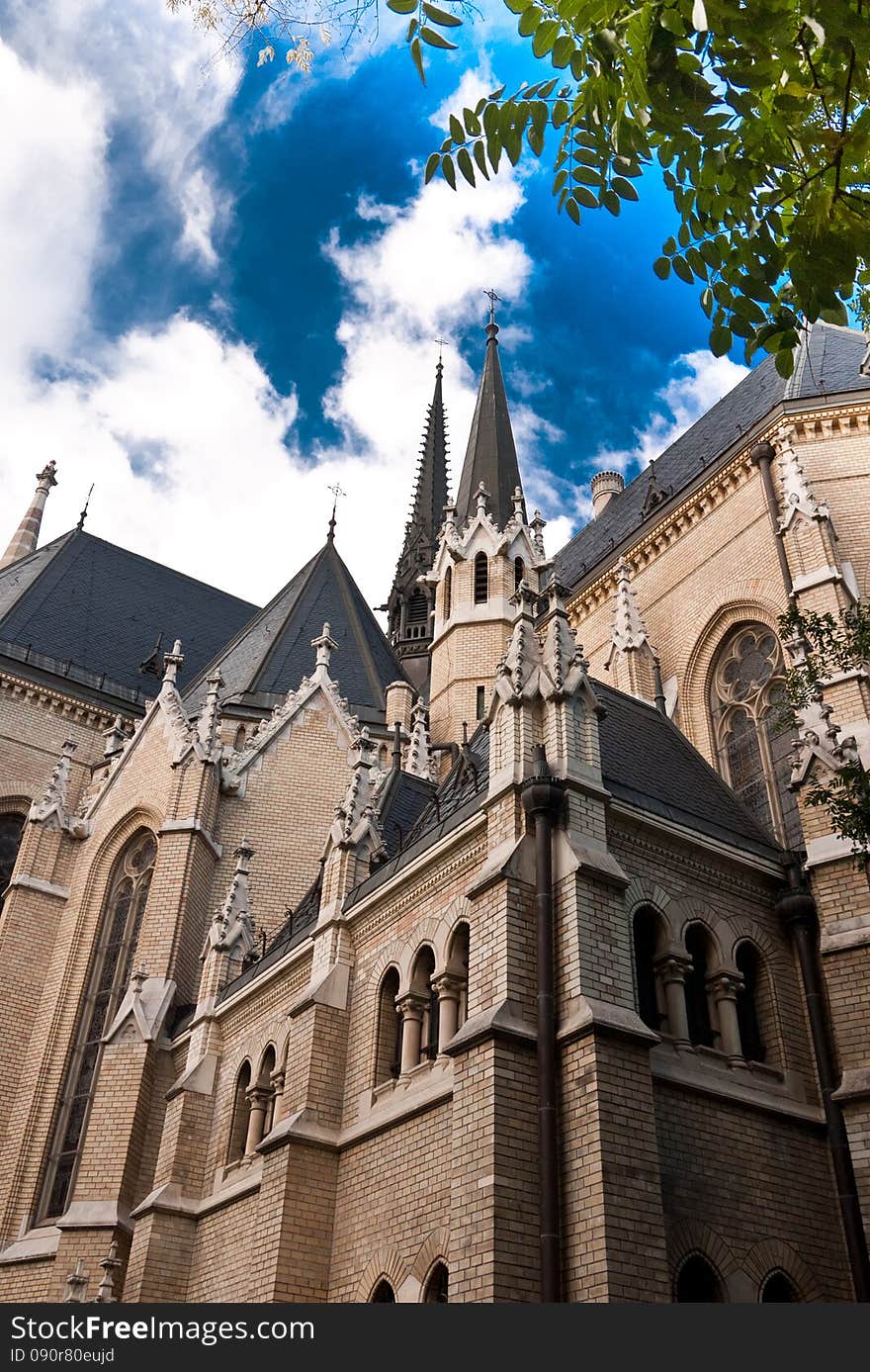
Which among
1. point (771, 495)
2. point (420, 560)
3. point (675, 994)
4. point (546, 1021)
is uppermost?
point (420, 560)

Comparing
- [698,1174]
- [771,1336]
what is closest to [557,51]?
[771,1336]

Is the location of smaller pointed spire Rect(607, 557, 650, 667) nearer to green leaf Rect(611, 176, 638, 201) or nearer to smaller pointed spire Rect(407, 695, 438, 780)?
smaller pointed spire Rect(407, 695, 438, 780)

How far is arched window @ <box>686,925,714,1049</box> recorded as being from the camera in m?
12.0

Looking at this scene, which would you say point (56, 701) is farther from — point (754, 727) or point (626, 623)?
point (754, 727)

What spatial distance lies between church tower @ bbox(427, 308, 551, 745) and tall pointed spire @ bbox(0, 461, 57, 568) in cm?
1765

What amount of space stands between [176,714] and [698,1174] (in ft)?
48.3

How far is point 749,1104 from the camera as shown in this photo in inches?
444

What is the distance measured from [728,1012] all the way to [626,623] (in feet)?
38.1

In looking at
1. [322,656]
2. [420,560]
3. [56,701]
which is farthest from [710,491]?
[420,560]

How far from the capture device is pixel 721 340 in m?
6.50

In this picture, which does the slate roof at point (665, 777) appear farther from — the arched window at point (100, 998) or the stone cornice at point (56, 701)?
the stone cornice at point (56, 701)

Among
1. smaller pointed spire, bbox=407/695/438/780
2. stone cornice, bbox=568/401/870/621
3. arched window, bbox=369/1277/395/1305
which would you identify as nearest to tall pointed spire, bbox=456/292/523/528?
stone cornice, bbox=568/401/870/621

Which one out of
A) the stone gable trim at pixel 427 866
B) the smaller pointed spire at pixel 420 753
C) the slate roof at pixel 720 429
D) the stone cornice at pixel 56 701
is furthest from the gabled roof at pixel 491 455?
the stone gable trim at pixel 427 866

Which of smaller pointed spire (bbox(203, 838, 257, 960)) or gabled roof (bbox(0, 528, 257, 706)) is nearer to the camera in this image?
smaller pointed spire (bbox(203, 838, 257, 960))
